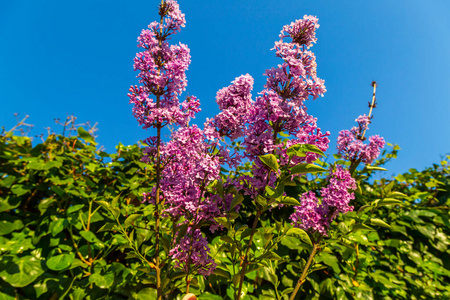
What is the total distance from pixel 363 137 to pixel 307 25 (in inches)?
53.3

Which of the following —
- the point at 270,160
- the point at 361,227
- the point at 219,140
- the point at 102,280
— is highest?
the point at 219,140

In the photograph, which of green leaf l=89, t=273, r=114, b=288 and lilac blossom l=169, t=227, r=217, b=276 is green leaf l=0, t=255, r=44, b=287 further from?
lilac blossom l=169, t=227, r=217, b=276

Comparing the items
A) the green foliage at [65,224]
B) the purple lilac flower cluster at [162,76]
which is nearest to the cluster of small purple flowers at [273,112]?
the purple lilac flower cluster at [162,76]

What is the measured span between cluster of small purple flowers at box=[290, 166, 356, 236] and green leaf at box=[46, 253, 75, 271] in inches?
70.9

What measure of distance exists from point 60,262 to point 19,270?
359 mm

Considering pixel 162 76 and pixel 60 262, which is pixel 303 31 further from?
pixel 60 262

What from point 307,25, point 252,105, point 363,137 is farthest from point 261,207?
point 363,137

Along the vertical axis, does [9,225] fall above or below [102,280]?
above

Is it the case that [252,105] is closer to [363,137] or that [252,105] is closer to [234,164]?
[234,164]

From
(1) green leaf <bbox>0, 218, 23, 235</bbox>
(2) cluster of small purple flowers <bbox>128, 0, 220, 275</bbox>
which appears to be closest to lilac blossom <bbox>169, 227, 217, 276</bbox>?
(2) cluster of small purple flowers <bbox>128, 0, 220, 275</bbox>

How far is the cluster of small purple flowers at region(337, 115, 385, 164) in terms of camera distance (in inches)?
93.4

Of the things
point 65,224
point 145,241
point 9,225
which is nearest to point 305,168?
point 145,241

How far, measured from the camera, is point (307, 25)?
5.29 feet

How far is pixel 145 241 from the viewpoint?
2410mm
